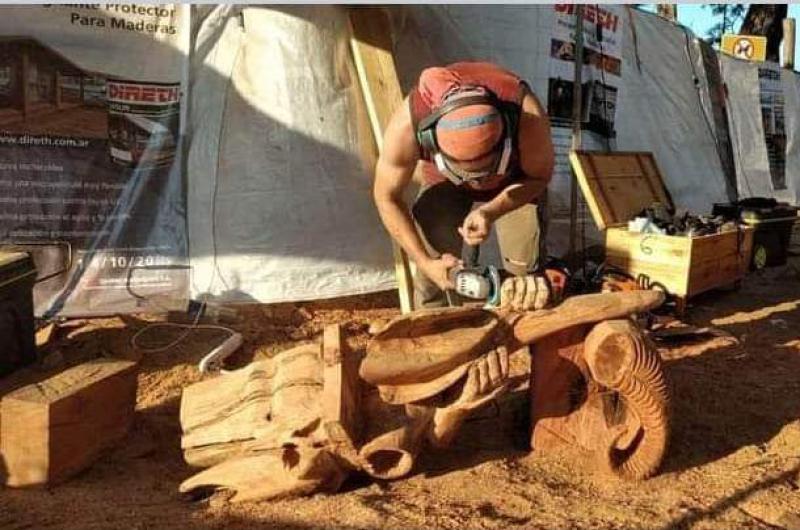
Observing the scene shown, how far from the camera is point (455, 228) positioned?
3613mm

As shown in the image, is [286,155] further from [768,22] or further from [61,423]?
[768,22]

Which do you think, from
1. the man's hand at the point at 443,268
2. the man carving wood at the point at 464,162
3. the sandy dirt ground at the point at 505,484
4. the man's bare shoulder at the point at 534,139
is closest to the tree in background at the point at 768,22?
the sandy dirt ground at the point at 505,484

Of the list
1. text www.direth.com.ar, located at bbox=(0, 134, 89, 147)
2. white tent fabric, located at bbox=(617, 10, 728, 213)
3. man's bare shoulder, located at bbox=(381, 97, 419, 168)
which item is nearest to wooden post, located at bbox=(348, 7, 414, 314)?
man's bare shoulder, located at bbox=(381, 97, 419, 168)

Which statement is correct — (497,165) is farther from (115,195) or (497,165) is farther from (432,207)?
(115,195)

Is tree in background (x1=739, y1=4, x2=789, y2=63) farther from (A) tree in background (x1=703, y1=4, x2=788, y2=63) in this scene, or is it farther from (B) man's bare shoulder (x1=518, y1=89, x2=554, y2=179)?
(B) man's bare shoulder (x1=518, y1=89, x2=554, y2=179)

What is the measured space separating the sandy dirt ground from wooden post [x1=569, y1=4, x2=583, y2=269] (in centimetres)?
223

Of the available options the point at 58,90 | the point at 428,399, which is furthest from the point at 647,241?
the point at 58,90

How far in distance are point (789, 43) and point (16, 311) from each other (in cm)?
1150

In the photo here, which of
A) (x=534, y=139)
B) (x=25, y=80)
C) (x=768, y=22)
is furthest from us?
(x=768, y=22)

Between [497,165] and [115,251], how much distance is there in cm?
268

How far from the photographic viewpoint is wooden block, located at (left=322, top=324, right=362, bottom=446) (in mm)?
2469

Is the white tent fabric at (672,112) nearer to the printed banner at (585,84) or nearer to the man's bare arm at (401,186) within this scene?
the printed banner at (585,84)

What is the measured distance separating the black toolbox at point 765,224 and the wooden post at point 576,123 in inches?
54.2

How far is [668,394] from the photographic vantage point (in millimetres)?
2580
